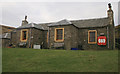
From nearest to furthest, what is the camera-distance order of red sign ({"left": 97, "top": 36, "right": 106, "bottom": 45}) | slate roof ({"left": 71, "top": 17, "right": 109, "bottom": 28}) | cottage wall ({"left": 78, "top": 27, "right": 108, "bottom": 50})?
red sign ({"left": 97, "top": 36, "right": 106, "bottom": 45}), cottage wall ({"left": 78, "top": 27, "right": 108, "bottom": 50}), slate roof ({"left": 71, "top": 17, "right": 109, "bottom": 28})

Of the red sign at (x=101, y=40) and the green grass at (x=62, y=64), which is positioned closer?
the green grass at (x=62, y=64)

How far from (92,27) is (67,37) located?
555 cm

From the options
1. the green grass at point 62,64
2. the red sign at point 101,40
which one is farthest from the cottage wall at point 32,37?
the green grass at point 62,64

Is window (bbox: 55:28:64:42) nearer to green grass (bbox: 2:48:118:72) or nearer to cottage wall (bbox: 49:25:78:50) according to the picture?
cottage wall (bbox: 49:25:78:50)

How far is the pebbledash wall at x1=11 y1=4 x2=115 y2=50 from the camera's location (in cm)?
1895

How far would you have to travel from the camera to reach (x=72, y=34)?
19266 millimetres

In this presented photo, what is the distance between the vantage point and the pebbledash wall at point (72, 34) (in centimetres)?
1895

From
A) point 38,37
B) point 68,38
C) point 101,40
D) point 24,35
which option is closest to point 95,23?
point 101,40

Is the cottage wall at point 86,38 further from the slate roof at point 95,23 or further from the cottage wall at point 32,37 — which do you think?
the cottage wall at point 32,37

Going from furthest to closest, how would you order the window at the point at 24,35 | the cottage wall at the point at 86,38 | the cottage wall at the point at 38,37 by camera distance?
the window at the point at 24,35, the cottage wall at the point at 38,37, the cottage wall at the point at 86,38

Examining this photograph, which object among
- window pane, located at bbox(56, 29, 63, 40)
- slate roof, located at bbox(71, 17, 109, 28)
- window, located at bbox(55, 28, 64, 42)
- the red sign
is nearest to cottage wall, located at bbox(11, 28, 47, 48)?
window, located at bbox(55, 28, 64, 42)

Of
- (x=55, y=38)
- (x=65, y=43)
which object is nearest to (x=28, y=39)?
(x=55, y=38)

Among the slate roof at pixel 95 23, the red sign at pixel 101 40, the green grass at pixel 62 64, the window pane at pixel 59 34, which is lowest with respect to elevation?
the green grass at pixel 62 64

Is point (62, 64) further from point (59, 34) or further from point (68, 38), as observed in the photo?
point (59, 34)
